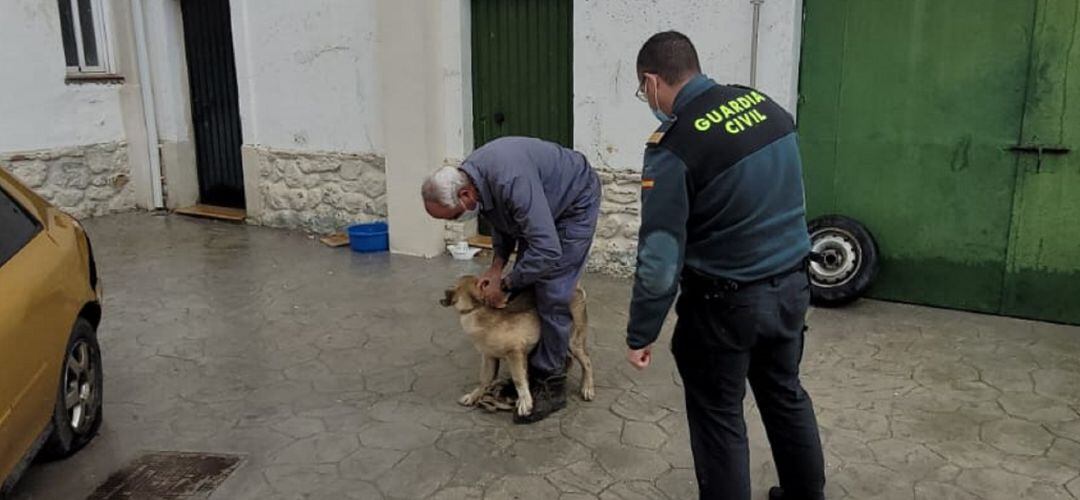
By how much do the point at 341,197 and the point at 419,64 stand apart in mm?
1772

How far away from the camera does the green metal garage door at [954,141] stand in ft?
17.8

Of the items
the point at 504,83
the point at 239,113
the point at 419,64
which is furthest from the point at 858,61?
the point at 239,113

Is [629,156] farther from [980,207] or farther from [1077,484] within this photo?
[1077,484]

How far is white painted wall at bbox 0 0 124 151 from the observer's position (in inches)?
336

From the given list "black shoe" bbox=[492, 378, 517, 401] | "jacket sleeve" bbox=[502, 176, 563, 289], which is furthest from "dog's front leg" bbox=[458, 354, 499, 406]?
"jacket sleeve" bbox=[502, 176, 563, 289]

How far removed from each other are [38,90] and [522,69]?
5104 millimetres

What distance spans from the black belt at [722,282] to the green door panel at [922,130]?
327 centimetres

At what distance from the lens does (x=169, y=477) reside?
3.94m

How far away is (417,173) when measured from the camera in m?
7.57

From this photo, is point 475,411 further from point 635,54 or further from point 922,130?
point 922,130

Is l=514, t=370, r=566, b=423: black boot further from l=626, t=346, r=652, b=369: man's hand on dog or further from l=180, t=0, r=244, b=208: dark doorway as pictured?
l=180, t=0, r=244, b=208: dark doorway

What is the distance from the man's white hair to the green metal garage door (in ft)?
10.5

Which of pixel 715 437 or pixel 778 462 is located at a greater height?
pixel 715 437

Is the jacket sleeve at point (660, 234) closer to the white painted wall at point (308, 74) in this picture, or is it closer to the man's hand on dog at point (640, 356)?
the man's hand on dog at point (640, 356)
